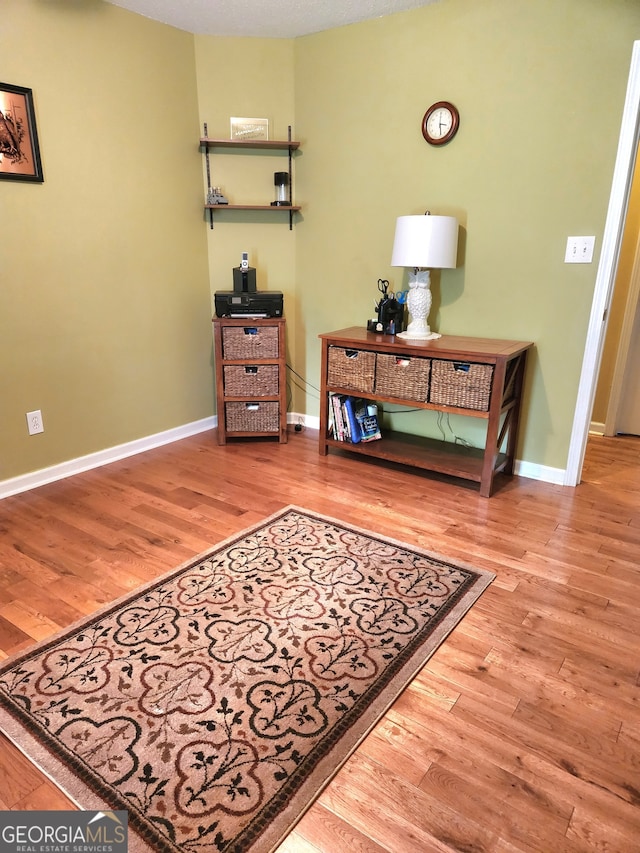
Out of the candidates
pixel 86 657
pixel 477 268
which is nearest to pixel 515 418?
pixel 477 268

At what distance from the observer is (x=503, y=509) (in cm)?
255

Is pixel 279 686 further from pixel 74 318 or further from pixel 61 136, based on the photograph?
pixel 61 136

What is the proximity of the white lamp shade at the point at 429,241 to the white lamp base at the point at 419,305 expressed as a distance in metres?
0.18

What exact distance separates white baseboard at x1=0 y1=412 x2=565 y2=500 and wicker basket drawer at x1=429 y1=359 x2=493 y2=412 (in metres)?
0.61

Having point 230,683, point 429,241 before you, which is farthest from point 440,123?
point 230,683

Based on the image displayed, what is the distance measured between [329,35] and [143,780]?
141 inches

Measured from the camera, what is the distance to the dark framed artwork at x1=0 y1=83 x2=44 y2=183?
7.79 feet

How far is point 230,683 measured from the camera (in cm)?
148

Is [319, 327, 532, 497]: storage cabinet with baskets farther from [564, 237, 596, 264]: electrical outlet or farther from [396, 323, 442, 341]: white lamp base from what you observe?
[564, 237, 596, 264]: electrical outlet

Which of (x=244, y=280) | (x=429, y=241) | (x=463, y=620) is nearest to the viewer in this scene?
(x=463, y=620)

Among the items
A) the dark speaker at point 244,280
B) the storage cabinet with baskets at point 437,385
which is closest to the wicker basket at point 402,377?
the storage cabinet with baskets at point 437,385

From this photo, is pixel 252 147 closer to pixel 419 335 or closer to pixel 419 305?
pixel 419 305

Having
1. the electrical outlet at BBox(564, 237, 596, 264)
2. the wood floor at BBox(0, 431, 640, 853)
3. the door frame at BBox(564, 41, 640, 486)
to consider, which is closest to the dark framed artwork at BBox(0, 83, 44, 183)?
the wood floor at BBox(0, 431, 640, 853)

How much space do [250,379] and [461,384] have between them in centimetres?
130
